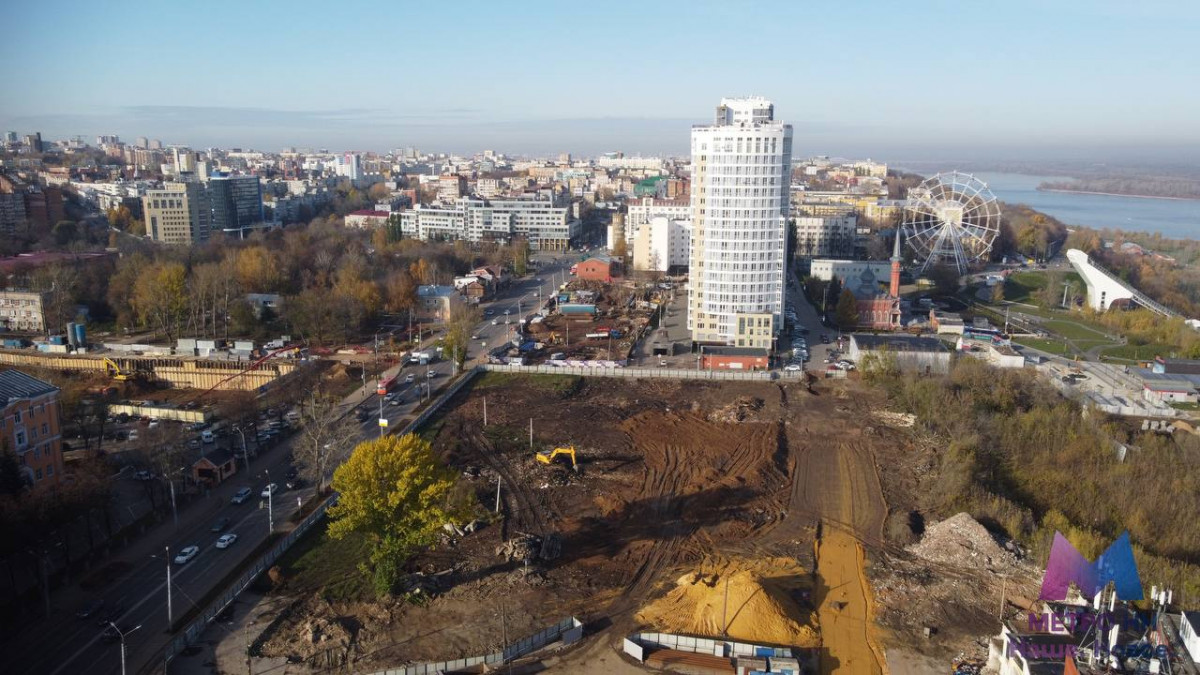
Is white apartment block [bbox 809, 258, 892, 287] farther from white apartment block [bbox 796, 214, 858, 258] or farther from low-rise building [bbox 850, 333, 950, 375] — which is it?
low-rise building [bbox 850, 333, 950, 375]

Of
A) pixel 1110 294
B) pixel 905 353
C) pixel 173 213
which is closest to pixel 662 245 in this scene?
pixel 1110 294

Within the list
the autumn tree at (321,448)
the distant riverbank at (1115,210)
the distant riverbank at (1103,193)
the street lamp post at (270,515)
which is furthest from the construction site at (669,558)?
the distant riverbank at (1103,193)

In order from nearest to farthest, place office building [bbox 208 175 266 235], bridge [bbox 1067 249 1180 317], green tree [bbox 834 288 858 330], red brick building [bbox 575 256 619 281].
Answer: green tree [bbox 834 288 858 330] → bridge [bbox 1067 249 1180 317] → red brick building [bbox 575 256 619 281] → office building [bbox 208 175 266 235]

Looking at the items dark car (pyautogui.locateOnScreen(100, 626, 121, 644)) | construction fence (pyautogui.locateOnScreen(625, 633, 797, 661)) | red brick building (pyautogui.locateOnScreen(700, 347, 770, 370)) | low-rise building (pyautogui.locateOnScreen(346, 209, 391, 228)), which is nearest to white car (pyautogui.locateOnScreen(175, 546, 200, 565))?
dark car (pyautogui.locateOnScreen(100, 626, 121, 644))

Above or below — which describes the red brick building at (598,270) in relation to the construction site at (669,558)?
above

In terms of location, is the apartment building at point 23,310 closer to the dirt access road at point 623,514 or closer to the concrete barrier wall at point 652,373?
the concrete barrier wall at point 652,373

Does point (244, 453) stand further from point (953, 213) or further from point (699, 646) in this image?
point (953, 213)
